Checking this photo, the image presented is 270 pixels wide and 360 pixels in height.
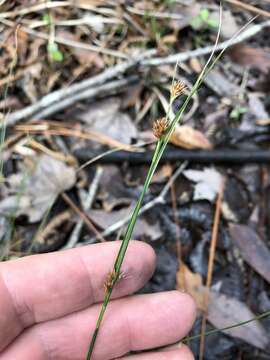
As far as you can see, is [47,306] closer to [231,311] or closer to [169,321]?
[169,321]

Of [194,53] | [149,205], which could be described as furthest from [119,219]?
[194,53]

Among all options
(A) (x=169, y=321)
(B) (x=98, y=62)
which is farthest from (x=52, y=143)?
(A) (x=169, y=321)

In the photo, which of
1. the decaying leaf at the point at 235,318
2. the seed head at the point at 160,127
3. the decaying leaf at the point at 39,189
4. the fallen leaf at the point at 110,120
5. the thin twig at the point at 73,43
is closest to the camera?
the seed head at the point at 160,127

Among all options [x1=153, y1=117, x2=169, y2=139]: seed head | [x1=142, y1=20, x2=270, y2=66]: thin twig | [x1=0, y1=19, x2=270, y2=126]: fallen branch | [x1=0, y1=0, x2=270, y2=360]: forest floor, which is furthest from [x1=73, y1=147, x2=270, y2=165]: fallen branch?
[x1=153, y1=117, x2=169, y2=139]: seed head

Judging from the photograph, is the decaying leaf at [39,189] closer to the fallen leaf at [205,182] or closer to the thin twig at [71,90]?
the thin twig at [71,90]

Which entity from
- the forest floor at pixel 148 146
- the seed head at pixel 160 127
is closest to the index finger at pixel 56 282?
the forest floor at pixel 148 146

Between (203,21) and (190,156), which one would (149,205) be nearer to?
(190,156)

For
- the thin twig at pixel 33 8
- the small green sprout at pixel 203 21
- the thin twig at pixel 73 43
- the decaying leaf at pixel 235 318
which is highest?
the thin twig at pixel 33 8

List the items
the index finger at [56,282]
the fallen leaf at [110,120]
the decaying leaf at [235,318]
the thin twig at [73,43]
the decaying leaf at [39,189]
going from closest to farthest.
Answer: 1. the index finger at [56,282]
2. the decaying leaf at [235,318]
3. the decaying leaf at [39,189]
4. the fallen leaf at [110,120]
5. the thin twig at [73,43]
